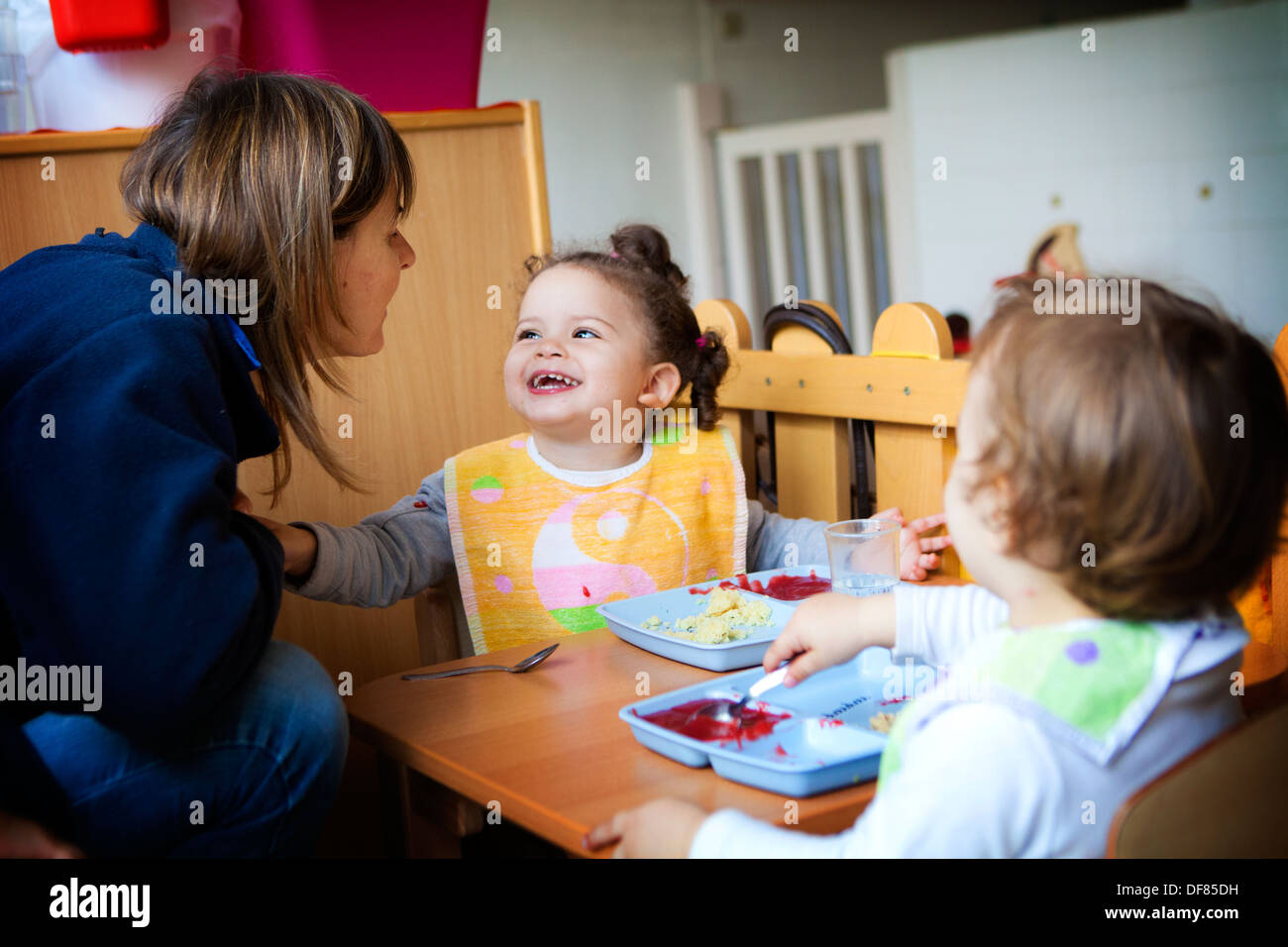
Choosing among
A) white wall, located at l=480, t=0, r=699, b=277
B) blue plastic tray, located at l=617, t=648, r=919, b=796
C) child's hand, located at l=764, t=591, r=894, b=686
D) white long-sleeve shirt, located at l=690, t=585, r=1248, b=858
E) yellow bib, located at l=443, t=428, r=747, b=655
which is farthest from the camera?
white wall, located at l=480, t=0, r=699, b=277

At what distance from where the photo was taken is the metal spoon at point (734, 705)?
901 millimetres

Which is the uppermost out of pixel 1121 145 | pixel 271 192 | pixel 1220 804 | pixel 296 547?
pixel 1121 145

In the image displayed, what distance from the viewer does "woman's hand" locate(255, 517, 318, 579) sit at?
114cm

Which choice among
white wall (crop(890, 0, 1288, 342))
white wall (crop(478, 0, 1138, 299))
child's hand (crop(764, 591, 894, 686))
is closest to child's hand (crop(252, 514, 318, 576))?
child's hand (crop(764, 591, 894, 686))

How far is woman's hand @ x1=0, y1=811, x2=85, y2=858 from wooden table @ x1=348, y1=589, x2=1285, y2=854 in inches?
9.6

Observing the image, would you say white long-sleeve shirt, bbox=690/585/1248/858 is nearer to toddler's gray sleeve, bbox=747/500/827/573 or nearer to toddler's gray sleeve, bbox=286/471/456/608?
toddler's gray sleeve, bbox=286/471/456/608

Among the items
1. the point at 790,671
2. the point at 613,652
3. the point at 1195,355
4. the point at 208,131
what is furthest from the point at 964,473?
the point at 208,131

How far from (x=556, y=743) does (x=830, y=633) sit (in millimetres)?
223

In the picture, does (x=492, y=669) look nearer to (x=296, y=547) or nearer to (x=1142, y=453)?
(x=296, y=547)

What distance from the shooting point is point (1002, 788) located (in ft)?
2.10

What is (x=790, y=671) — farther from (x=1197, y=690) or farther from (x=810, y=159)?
(x=810, y=159)

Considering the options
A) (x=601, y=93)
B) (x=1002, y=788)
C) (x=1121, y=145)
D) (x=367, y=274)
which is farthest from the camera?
(x=601, y=93)

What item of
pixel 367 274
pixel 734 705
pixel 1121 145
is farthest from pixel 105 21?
pixel 1121 145

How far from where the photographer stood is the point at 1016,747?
2.13 ft
